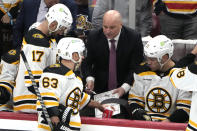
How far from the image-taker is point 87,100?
3.12 m

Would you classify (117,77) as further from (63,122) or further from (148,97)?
(63,122)

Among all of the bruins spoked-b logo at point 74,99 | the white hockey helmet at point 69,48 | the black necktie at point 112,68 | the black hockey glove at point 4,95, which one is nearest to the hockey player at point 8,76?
the black hockey glove at point 4,95

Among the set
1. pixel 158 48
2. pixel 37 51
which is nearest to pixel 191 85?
pixel 158 48

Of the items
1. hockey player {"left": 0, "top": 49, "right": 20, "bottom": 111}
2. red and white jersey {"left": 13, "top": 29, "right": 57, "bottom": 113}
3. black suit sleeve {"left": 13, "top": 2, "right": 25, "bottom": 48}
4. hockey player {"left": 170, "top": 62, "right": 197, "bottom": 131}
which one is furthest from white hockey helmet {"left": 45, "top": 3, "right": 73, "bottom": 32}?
black suit sleeve {"left": 13, "top": 2, "right": 25, "bottom": 48}

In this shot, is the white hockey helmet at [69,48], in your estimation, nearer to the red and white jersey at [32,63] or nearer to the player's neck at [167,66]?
the red and white jersey at [32,63]

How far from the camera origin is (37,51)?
10.1ft

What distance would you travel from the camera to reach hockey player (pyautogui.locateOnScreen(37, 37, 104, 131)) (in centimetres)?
273

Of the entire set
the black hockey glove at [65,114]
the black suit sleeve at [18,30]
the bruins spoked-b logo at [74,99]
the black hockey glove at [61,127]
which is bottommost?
the black hockey glove at [61,127]

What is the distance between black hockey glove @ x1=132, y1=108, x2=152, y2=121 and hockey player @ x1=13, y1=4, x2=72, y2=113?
0.76 meters

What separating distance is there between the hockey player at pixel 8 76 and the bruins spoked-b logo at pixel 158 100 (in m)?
1.12

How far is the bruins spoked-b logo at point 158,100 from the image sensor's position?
10.9 ft

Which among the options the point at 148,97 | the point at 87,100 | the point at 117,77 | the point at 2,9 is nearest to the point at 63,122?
the point at 87,100

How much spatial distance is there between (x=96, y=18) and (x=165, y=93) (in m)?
1.49

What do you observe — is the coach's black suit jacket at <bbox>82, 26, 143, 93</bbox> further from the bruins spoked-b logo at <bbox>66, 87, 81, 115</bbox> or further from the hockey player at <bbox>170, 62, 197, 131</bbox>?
the hockey player at <bbox>170, 62, 197, 131</bbox>
